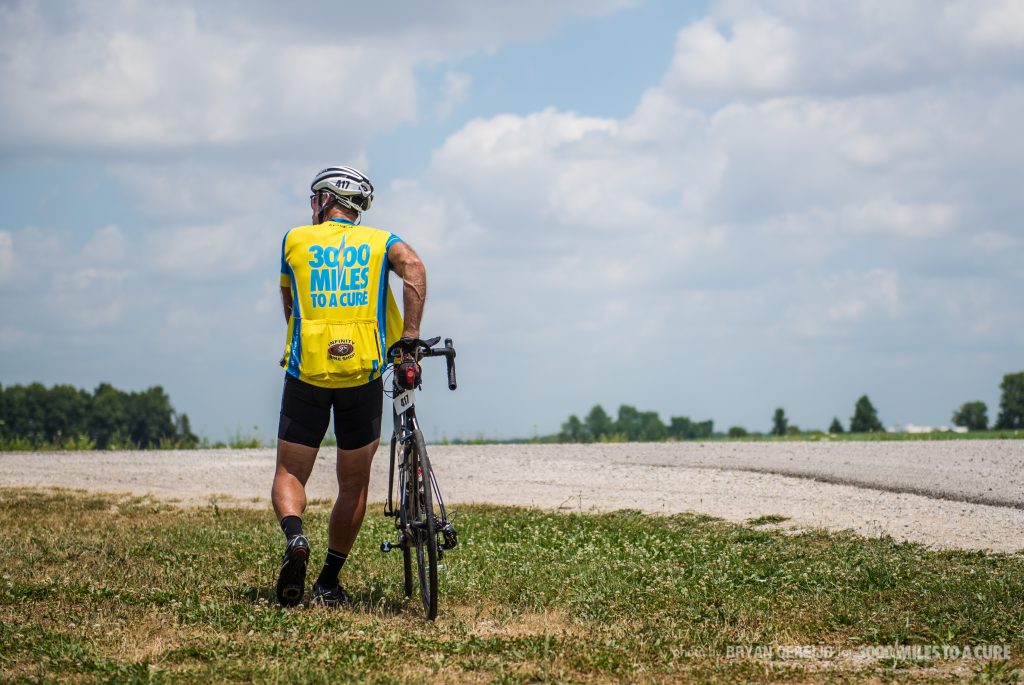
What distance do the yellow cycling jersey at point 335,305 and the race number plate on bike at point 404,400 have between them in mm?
220

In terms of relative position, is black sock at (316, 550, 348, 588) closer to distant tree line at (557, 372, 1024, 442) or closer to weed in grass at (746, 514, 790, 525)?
weed in grass at (746, 514, 790, 525)

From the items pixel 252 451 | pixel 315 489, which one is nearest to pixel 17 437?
pixel 252 451

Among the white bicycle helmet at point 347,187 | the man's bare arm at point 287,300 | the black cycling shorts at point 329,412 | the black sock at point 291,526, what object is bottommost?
the black sock at point 291,526

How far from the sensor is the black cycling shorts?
6742mm

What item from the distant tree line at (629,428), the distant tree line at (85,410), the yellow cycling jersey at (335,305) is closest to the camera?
the yellow cycling jersey at (335,305)

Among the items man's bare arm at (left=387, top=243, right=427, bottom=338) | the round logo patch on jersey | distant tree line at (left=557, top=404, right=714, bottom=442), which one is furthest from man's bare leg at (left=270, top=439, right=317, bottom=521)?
distant tree line at (left=557, top=404, right=714, bottom=442)

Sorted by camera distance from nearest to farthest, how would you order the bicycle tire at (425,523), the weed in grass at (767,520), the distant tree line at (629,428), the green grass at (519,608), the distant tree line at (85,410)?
the green grass at (519,608) → the bicycle tire at (425,523) → the weed in grass at (767,520) → the distant tree line at (629,428) → the distant tree line at (85,410)

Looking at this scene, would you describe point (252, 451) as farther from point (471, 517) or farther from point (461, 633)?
point (461, 633)

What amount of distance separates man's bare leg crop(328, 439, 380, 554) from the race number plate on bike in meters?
0.24

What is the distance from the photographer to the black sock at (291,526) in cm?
664

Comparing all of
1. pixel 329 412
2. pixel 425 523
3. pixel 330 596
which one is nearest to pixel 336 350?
pixel 329 412

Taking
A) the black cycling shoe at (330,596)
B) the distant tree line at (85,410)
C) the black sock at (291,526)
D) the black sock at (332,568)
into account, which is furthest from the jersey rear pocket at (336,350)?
the distant tree line at (85,410)

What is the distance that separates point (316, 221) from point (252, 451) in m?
11.9

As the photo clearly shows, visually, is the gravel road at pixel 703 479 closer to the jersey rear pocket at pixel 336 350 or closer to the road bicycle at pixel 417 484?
the road bicycle at pixel 417 484
